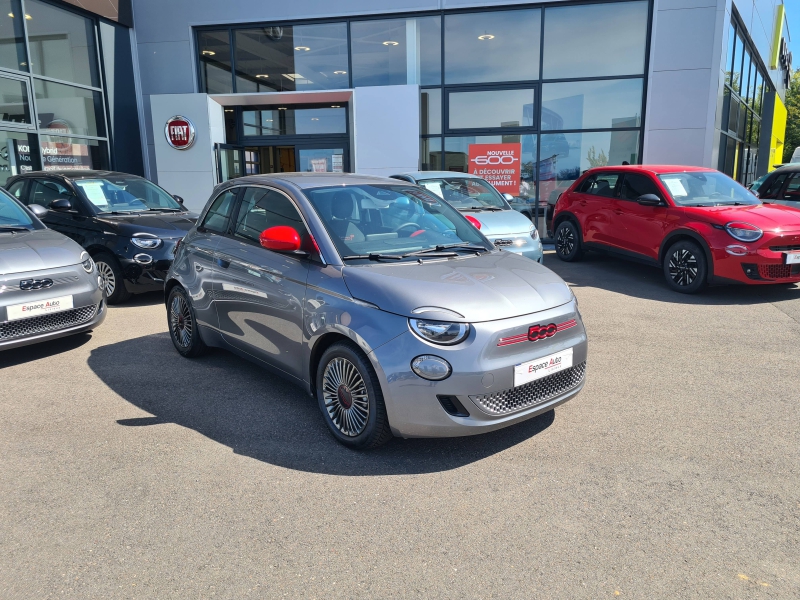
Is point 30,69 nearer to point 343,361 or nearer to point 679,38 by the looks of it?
point 343,361

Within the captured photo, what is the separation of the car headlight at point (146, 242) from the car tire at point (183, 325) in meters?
2.29

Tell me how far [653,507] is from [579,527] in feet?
1.45

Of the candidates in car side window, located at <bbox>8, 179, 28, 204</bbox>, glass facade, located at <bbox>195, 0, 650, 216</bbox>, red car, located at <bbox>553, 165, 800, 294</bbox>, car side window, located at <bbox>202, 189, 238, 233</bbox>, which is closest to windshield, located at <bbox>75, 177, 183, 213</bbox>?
car side window, located at <bbox>8, 179, 28, 204</bbox>

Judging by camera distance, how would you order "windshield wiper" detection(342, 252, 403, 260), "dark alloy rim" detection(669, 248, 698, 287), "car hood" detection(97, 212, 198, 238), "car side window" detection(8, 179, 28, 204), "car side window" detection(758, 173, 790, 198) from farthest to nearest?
"car side window" detection(758, 173, 790, 198) → "car side window" detection(8, 179, 28, 204) → "dark alloy rim" detection(669, 248, 698, 287) → "car hood" detection(97, 212, 198, 238) → "windshield wiper" detection(342, 252, 403, 260)

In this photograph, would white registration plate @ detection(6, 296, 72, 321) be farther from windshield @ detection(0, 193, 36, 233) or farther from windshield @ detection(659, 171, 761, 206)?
windshield @ detection(659, 171, 761, 206)

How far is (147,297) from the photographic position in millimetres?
8562

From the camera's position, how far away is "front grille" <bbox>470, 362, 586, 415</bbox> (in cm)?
349

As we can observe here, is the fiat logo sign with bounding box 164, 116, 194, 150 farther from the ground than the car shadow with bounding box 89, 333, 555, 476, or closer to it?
farther from the ground

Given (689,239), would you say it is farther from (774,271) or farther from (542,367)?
(542,367)

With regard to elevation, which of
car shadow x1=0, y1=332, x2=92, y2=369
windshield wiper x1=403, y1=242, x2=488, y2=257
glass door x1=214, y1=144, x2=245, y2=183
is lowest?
car shadow x1=0, y1=332, x2=92, y2=369

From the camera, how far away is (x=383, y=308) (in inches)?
139

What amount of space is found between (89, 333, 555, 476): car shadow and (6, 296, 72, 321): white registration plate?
54 cm

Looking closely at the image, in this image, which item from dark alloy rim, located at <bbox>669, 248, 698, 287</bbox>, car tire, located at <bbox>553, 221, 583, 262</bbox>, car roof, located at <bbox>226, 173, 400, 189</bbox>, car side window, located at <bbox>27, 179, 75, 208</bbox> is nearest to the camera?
car roof, located at <bbox>226, 173, 400, 189</bbox>

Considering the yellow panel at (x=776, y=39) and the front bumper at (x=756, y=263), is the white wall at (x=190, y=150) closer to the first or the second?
the front bumper at (x=756, y=263)
